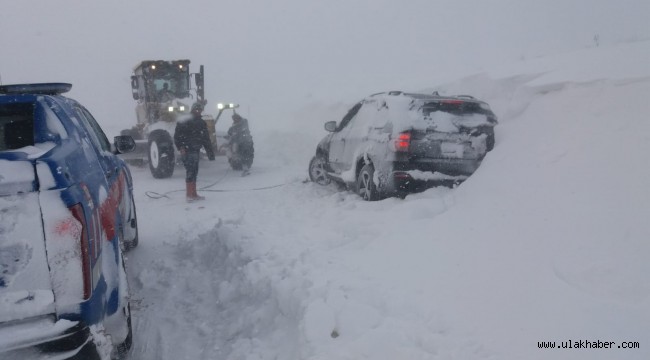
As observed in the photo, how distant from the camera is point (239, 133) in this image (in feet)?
39.8

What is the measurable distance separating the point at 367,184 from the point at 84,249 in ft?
16.9

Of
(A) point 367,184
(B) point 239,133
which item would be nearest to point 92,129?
(A) point 367,184

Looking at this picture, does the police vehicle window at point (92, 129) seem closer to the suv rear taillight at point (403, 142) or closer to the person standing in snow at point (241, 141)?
the suv rear taillight at point (403, 142)

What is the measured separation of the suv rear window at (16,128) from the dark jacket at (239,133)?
353 inches

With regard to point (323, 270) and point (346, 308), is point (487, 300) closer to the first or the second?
point (346, 308)

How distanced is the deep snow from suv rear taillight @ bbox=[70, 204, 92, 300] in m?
1.40

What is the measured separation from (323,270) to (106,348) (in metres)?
2.26

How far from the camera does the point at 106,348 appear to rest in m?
2.34

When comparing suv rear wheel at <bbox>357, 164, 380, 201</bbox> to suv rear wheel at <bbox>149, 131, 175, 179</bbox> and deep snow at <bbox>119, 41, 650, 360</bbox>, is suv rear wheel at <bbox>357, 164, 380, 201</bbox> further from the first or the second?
suv rear wheel at <bbox>149, 131, 175, 179</bbox>

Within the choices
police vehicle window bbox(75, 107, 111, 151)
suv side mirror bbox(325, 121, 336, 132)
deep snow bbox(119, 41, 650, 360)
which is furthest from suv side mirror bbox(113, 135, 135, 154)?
suv side mirror bbox(325, 121, 336, 132)

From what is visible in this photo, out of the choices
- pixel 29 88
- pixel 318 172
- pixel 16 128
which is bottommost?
pixel 318 172

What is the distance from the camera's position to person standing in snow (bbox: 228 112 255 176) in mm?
12109

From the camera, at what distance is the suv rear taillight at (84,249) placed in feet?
7.20

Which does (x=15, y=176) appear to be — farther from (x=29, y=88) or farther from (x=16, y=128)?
(x=29, y=88)
